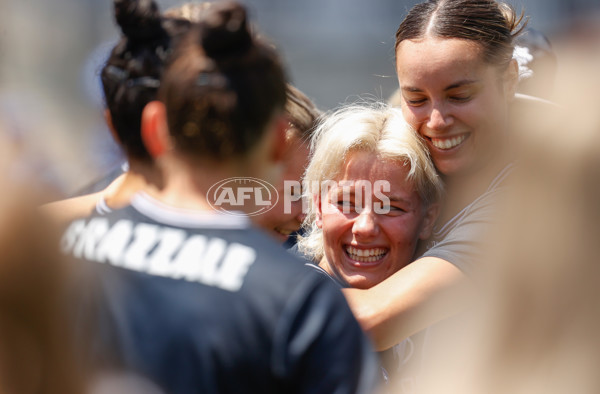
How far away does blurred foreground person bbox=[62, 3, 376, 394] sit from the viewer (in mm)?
1295

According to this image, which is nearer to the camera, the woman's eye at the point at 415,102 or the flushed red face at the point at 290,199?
the woman's eye at the point at 415,102

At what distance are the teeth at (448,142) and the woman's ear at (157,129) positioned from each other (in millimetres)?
1177

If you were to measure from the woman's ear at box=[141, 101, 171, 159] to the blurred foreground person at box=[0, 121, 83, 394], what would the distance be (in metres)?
0.29

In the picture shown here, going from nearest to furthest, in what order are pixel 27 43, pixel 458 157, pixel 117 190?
pixel 117 190 < pixel 458 157 < pixel 27 43

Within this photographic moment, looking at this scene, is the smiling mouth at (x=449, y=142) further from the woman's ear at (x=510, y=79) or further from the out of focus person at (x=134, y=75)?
the out of focus person at (x=134, y=75)

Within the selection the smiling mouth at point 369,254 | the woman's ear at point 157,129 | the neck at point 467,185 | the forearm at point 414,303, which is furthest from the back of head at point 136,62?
the neck at point 467,185

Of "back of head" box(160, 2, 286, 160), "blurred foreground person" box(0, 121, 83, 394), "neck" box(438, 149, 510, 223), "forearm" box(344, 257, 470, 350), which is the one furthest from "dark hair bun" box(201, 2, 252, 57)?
"neck" box(438, 149, 510, 223)

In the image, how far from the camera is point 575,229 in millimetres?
1330

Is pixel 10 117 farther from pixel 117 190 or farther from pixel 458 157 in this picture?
pixel 458 157

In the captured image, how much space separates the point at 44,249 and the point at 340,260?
3.94 ft

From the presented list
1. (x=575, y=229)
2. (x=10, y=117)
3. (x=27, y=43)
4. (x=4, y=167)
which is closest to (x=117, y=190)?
(x=10, y=117)

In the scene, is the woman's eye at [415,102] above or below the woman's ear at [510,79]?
below

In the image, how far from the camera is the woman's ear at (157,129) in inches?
56.3

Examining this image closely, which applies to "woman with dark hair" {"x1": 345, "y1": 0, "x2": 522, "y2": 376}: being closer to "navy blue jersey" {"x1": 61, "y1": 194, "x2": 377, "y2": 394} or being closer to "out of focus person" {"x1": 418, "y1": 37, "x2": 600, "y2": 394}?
"out of focus person" {"x1": 418, "y1": 37, "x2": 600, "y2": 394}
